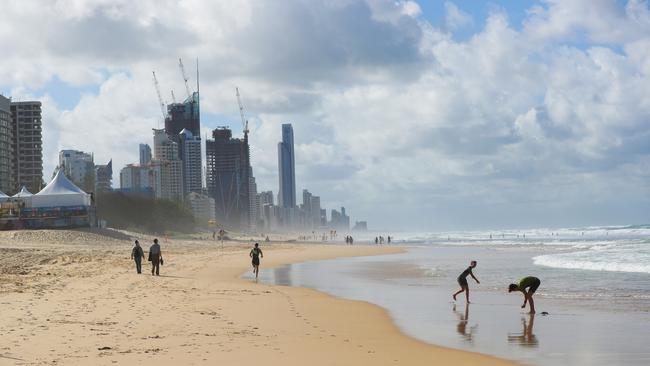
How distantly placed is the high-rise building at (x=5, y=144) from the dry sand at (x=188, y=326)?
5902 inches

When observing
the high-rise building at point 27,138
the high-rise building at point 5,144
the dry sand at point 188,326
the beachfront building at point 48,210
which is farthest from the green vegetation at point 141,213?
the dry sand at point 188,326

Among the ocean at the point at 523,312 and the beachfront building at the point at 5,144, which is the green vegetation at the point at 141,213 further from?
the ocean at the point at 523,312

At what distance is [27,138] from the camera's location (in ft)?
619

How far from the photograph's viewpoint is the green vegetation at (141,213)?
131 m

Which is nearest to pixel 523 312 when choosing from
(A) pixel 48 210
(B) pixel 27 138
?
(A) pixel 48 210

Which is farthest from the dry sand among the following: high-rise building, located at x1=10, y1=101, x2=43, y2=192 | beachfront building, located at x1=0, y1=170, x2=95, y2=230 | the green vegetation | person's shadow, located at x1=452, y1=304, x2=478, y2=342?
high-rise building, located at x1=10, y1=101, x2=43, y2=192

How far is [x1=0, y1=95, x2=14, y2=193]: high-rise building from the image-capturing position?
165m

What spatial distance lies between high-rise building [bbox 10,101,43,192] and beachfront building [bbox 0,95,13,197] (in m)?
14.0

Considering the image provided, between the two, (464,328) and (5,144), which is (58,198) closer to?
(464,328)

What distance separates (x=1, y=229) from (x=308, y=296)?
177ft

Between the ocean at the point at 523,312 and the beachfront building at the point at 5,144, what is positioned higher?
the beachfront building at the point at 5,144

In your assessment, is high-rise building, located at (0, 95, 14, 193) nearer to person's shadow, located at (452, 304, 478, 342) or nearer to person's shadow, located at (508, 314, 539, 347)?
person's shadow, located at (452, 304, 478, 342)

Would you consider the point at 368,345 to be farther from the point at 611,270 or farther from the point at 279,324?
the point at 611,270

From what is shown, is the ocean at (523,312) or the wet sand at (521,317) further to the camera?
the ocean at (523,312)
